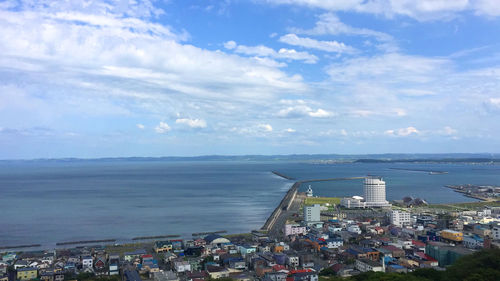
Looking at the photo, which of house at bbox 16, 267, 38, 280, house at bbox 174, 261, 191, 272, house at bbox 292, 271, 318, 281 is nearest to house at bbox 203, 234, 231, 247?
house at bbox 174, 261, 191, 272

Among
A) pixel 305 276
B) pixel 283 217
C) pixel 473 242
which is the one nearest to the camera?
pixel 305 276

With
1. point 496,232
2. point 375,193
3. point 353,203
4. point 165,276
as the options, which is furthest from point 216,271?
point 375,193

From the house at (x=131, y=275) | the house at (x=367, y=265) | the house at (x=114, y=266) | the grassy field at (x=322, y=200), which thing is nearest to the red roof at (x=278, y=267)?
the house at (x=367, y=265)

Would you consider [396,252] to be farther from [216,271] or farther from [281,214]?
[281,214]

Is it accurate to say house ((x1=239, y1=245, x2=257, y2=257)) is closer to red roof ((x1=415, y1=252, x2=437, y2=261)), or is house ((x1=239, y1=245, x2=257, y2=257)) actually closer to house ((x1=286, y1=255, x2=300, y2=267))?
house ((x1=286, y1=255, x2=300, y2=267))

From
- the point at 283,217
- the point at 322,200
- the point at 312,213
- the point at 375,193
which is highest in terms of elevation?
the point at 375,193

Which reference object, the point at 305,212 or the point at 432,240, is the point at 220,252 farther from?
the point at 432,240
